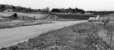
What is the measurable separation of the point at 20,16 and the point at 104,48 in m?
41.2

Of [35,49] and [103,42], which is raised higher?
[35,49]

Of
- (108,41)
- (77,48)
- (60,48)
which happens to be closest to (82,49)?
(77,48)

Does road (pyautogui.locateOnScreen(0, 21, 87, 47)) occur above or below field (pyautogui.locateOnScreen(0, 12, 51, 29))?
above

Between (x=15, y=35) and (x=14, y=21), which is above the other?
(x=15, y=35)

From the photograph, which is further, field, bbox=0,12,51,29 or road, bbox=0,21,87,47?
field, bbox=0,12,51,29

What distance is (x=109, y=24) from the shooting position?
1817cm

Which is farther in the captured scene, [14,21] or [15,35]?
[14,21]

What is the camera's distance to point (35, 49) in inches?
331

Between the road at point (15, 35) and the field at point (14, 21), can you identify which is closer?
the road at point (15, 35)

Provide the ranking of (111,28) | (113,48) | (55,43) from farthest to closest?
(111,28)
(113,48)
(55,43)

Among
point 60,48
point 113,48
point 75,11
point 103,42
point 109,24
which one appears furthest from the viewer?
point 75,11

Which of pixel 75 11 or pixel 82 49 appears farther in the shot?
pixel 75 11

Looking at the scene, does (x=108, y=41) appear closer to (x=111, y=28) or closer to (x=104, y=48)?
(x=104, y=48)

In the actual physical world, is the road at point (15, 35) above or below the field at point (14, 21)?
above
